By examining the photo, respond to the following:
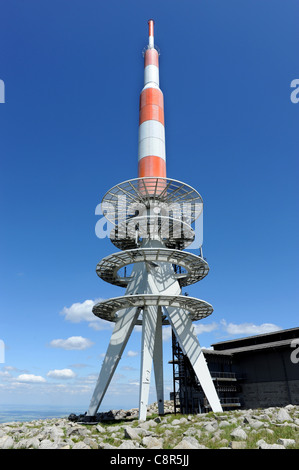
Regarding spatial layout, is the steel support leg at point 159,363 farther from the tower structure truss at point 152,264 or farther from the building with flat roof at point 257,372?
the building with flat roof at point 257,372

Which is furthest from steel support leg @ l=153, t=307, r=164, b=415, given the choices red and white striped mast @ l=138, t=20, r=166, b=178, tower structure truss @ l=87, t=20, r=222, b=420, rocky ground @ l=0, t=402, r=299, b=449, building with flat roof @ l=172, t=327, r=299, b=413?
red and white striped mast @ l=138, t=20, r=166, b=178

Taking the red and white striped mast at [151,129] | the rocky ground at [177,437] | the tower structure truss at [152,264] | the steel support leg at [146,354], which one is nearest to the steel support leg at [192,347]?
the tower structure truss at [152,264]

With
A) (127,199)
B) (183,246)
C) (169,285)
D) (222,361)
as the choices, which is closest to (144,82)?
(127,199)

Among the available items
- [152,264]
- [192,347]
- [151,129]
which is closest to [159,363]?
[192,347]

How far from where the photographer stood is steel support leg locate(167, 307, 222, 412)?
1259 inches

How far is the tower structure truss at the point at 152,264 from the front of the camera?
3284cm

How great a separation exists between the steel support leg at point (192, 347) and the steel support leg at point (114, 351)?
394cm

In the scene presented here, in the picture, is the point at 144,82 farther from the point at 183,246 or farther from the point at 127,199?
the point at 183,246

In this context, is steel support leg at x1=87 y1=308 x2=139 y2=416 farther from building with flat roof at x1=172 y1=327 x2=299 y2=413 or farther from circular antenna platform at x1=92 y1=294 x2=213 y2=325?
building with flat roof at x1=172 y1=327 x2=299 y2=413

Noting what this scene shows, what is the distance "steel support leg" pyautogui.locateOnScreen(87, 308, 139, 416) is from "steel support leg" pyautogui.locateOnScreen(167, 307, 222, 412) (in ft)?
12.9

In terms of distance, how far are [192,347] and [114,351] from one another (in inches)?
291
